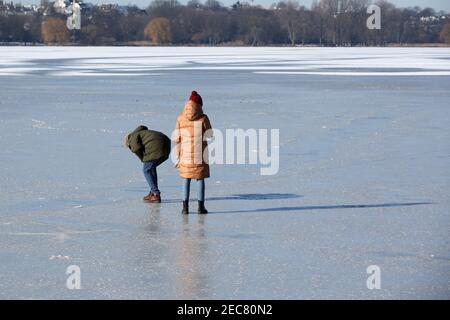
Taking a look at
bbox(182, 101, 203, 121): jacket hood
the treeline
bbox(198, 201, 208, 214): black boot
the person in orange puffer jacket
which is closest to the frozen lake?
bbox(198, 201, 208, 214): black boot

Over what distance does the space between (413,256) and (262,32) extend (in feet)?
333

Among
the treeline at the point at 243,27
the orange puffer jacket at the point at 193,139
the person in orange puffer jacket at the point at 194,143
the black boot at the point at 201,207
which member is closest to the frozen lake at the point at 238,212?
the black boot at the point at 201,207

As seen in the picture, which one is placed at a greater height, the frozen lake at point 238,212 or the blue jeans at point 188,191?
the blue jeans at point 188,191

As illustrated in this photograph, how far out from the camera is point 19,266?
20.8ft

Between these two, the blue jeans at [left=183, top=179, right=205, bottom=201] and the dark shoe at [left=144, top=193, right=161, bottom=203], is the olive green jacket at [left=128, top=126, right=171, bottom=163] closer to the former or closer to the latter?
the dark shoe at [left=144, top=193, right=161, bottom=203]

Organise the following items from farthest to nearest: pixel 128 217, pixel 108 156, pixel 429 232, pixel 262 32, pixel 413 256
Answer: pixel 262 32
pixel 108 156
pixel 128 217
pixel 429 232
pixel 413 256

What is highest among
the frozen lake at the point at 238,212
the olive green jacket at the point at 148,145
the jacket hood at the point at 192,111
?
the jacket hood at the point at 192,111

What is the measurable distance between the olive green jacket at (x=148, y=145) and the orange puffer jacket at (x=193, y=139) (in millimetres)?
629

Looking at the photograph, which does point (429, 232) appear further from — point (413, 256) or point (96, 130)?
point (96, 130)

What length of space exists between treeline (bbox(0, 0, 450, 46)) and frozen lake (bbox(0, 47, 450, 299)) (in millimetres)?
80289

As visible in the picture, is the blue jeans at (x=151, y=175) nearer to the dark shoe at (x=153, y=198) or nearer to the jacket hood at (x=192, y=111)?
the dark shoe at (x=153, y=198)

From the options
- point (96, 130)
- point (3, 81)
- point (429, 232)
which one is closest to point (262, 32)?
point (3, 81)

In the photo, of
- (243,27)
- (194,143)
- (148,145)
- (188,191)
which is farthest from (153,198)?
(243,27)

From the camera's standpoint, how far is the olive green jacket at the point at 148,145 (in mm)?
8906
